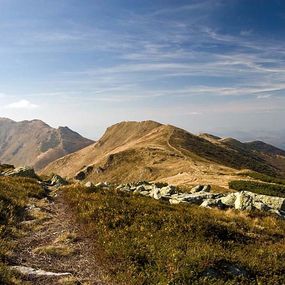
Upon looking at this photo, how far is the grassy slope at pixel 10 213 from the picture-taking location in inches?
469

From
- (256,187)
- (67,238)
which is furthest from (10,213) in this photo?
(256,187)

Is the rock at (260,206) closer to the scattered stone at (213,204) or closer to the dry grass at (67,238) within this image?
the scattered stone at (213,204)

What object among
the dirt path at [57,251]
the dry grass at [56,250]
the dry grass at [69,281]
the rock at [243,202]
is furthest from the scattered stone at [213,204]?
the dry grass at [69,281]

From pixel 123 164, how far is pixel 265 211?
312ft

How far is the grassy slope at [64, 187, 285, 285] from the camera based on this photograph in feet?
42.3

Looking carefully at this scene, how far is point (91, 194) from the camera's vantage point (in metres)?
26.2

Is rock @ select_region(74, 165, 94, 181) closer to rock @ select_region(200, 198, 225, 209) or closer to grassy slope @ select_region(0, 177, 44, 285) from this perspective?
grassy slope @ select_region(0, 177, 44, 285)

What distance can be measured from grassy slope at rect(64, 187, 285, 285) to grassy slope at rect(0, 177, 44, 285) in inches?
124

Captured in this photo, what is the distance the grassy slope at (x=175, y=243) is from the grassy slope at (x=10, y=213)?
3.14m

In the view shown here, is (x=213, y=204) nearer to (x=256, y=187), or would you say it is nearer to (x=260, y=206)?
(x=260, y=206)

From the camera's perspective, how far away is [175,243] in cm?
1563

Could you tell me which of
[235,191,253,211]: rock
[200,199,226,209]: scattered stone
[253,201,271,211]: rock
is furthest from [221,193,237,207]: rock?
[253,201,271,211]: rock

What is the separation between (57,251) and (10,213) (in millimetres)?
6430

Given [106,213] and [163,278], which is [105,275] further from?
[106,213]
